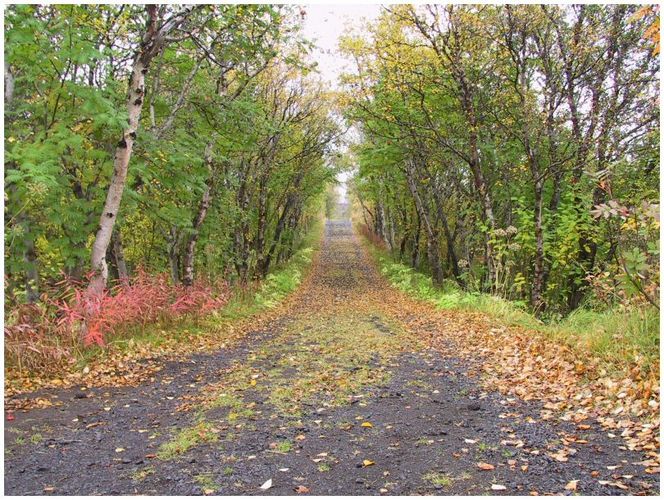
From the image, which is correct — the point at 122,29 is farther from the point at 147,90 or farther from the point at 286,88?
the point at 286,88

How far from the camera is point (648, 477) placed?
11.0ft

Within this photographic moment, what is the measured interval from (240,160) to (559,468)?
1458 centimetres

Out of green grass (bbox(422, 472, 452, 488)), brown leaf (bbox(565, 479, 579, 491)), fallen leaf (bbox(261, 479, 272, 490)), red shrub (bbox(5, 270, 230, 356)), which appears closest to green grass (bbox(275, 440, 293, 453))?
fallen leaf (bbox(261, 479, 272, 490))

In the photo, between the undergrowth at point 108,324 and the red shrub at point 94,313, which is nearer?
the undergrowth at point 108,324

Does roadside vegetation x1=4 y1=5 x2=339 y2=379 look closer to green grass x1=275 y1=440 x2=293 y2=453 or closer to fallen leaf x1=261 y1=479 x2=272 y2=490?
green grass x1=275 y1=440 x2=293 y2=453

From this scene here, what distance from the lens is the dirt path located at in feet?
11.6

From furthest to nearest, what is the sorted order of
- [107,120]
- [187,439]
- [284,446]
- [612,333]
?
1. [107,120]
2. [612,333]
3. [187,439]
4. [284,446]

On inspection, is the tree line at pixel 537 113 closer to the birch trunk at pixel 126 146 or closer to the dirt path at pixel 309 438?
the dirt path at pixel 309 438

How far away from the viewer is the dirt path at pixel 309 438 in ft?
11.6

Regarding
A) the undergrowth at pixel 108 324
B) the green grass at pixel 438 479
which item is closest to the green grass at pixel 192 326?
the undergrowth at pixel 108 324

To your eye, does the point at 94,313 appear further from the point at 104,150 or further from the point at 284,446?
the point at 284,446

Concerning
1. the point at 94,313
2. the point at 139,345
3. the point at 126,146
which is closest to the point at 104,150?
the point at 126,146

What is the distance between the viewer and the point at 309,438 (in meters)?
4.40

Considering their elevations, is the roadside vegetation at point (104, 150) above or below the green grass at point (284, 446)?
above
